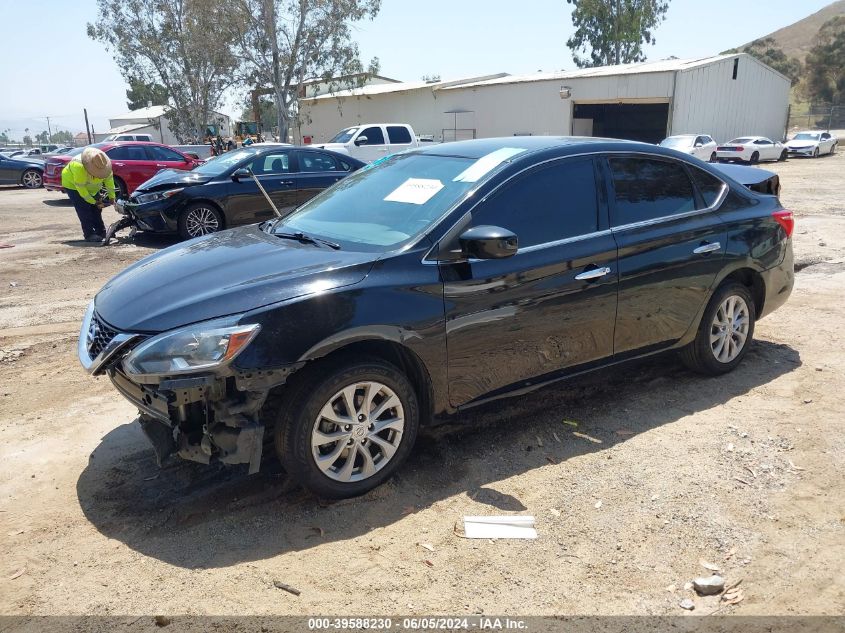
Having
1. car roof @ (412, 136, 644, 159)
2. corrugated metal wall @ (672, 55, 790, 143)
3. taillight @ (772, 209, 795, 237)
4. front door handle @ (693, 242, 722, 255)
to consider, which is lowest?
front door handle @ (693, 242, 722, 255)

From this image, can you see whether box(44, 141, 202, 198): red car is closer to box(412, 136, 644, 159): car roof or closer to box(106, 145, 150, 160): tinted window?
box(106, 145, 150, 160): tinted window

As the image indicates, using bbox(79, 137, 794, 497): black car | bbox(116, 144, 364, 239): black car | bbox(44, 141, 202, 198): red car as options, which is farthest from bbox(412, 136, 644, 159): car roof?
bbox(44, 141, 202, 198): red car

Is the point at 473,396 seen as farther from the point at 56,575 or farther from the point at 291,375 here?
the point at 56,575

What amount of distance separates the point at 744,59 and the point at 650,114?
300 inches

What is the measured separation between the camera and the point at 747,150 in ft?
98.0

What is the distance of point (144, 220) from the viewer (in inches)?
420

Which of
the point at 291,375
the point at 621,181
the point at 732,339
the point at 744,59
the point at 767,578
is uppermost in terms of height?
the point at 744,59

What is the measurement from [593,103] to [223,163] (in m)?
26.8

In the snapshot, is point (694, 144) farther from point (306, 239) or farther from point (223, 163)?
point (306, 239)

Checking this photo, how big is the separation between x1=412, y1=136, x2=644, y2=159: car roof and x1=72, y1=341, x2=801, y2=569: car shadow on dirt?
1.73m

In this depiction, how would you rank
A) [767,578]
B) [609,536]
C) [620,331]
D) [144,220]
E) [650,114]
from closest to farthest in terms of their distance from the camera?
[767,578] < [609,536] < [620,331] < [144,220] < [650,114]

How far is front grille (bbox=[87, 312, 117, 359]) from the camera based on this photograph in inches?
133

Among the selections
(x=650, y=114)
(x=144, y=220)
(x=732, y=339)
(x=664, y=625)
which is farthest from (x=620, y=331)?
(x=650, y=114)

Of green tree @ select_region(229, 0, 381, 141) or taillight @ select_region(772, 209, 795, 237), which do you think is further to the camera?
green tree @ select_region(229, 0, 381, 141)
